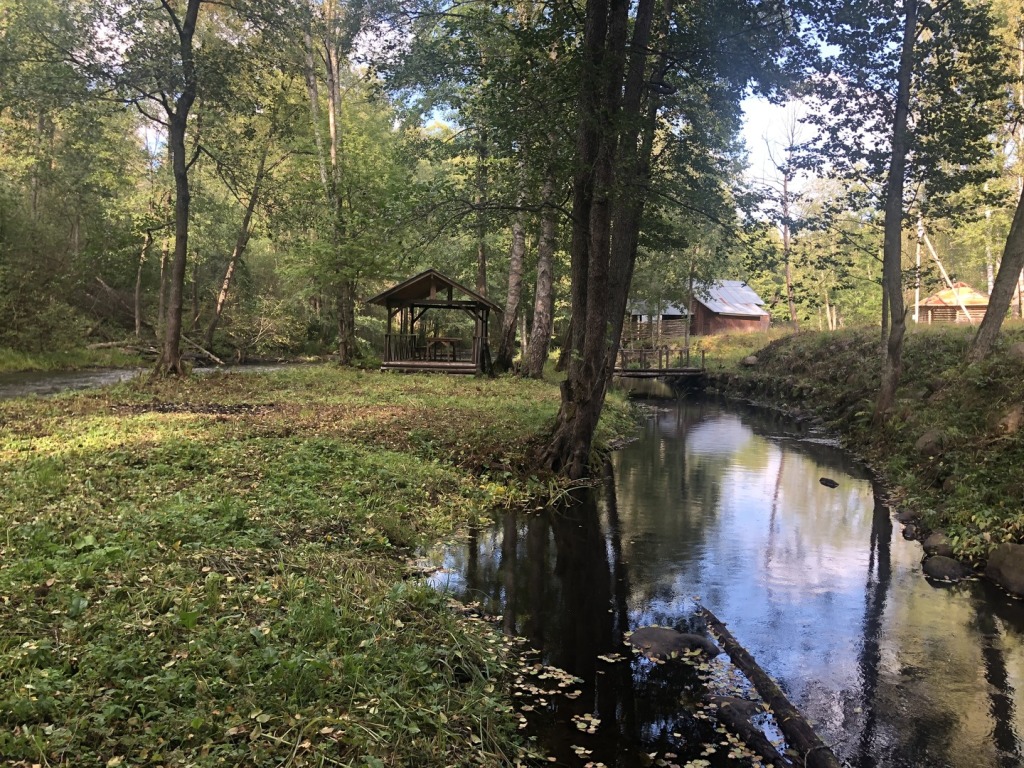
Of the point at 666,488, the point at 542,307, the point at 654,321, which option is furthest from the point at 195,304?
the point at 654,321

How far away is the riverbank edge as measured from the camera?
796 centimetres

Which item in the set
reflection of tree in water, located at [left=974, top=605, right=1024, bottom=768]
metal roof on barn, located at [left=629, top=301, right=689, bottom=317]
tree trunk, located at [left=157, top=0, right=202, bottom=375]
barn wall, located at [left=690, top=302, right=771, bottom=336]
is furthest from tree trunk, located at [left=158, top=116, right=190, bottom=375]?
barn wall, located at [left=690, top=302, right=771, bottom=336]

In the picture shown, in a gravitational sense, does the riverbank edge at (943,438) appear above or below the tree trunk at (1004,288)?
below

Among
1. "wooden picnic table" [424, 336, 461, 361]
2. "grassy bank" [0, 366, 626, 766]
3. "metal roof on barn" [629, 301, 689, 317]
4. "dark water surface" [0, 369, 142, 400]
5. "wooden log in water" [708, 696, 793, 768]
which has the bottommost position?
"wooden log in water" [708, 696, 793, 768]

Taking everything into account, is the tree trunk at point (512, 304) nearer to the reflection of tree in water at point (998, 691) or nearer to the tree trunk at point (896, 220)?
the tree trunk at point (896, 220)

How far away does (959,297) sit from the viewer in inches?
1286

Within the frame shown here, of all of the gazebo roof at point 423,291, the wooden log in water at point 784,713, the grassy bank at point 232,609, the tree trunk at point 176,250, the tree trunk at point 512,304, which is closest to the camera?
the grassy bank at point 232,609

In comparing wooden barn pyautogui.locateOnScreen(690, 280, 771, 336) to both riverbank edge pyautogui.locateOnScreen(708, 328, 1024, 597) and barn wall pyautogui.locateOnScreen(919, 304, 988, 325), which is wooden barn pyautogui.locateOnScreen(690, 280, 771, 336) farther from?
riverbank edge pyautogui.locateOnScreen(708, 328, 1024, 597)

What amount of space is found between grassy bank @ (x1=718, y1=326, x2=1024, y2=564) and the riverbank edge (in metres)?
0.02

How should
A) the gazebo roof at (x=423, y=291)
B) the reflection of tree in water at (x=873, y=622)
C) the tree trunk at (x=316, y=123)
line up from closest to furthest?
the reflection of tree in water at (x=873, y=622) < the gazebo roof at (x=423, y=291) < the tree trunk at (x=316, y=123)

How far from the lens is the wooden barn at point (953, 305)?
3347cm

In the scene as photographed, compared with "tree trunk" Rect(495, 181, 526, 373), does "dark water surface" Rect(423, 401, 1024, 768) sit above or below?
below

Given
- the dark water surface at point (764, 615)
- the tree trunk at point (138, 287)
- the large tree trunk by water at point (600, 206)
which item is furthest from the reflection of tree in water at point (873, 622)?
the tree trunk at point (138, 287)

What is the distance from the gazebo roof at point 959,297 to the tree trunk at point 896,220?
2139 centimetres
